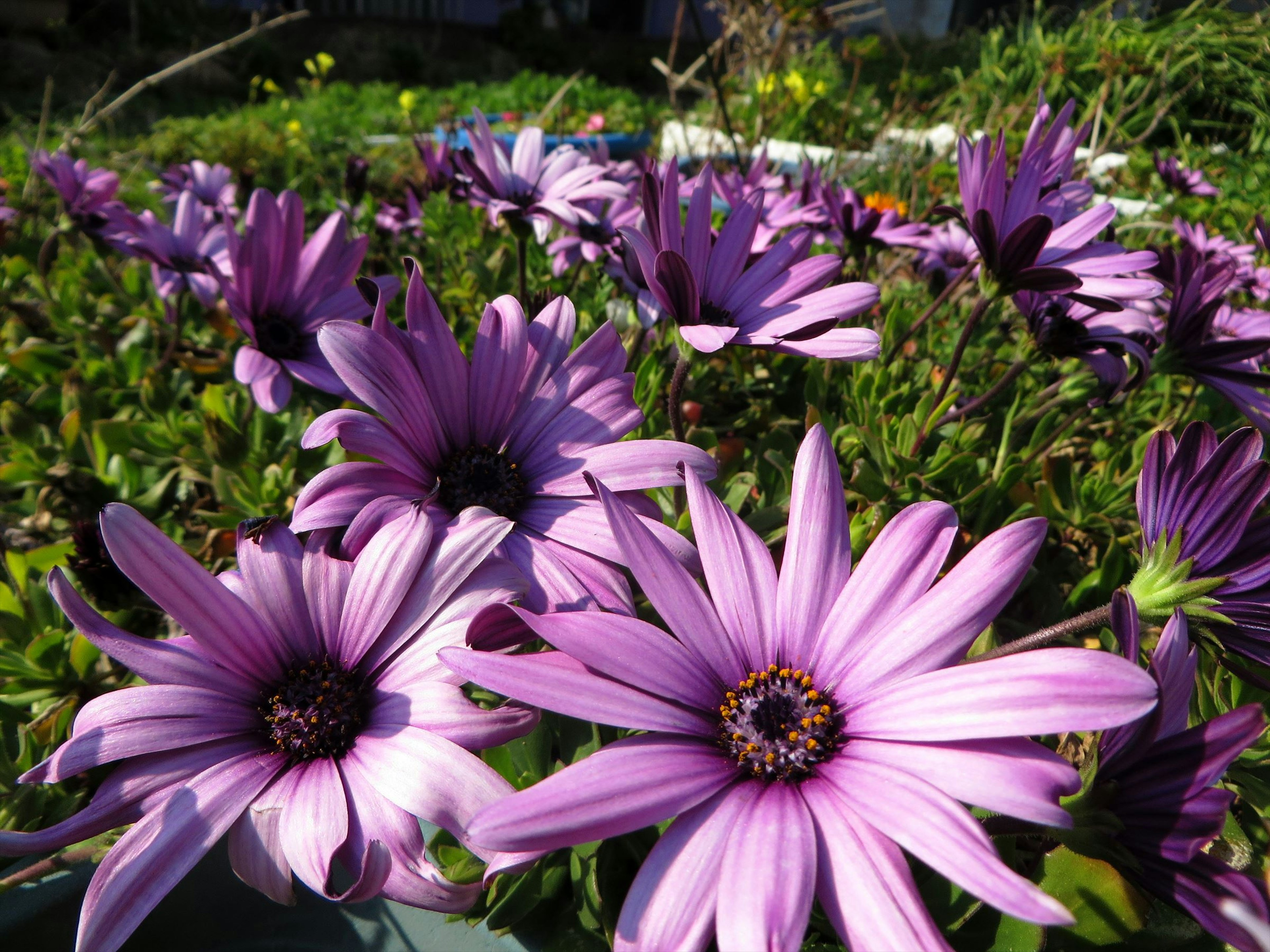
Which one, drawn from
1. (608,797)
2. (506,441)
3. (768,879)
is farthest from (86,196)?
(768,879)

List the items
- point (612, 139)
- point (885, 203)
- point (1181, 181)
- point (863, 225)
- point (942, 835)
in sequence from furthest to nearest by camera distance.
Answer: point (612, 139)
point (1181, 181)
point (885, 203)
point (863, 225)
point (942, 835)

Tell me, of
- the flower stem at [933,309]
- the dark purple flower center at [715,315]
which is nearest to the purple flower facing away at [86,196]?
the dark purple flower center at [715,315]

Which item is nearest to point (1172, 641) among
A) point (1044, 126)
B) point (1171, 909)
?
point (1171, 909)

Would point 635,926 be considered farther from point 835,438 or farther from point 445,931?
point 835,438


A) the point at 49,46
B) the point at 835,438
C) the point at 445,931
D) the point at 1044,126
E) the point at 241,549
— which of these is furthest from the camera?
the point at 49,46

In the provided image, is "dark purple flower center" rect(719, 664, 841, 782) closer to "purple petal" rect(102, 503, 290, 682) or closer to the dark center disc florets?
the dark center disc florets

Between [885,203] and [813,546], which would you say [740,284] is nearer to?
[813,546]

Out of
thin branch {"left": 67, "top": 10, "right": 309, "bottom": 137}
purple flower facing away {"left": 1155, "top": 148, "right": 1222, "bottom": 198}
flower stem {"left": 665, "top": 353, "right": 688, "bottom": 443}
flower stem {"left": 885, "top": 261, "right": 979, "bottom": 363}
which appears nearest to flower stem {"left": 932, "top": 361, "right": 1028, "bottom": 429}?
flower stem {"left": 885, "top": 261, "right": 979, "bottom": 363}
